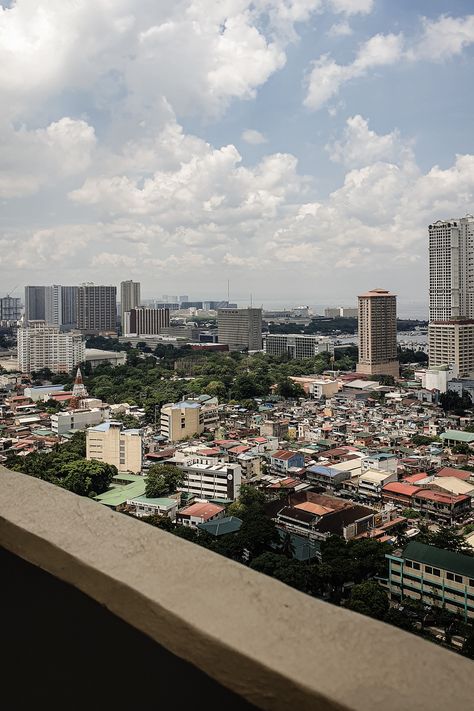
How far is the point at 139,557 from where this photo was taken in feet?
1.11

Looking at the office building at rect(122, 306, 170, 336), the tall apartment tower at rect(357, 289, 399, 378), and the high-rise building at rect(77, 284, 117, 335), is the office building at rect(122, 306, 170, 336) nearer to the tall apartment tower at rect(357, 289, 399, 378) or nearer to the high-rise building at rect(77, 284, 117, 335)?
the high-rise building at rect(77, 284, 117, 335)

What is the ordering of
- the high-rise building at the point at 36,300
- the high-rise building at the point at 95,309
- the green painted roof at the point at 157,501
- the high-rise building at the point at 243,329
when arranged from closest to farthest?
the green painted roof at the point at 157,501
the high-rise building at the point at 243,329
the high-rise building at the point at 95,309
the high-rise building at the point at 36,300

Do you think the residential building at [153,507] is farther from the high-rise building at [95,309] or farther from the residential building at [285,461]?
the high-rise building at [95,309]

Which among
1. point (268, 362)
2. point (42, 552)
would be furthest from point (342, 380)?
point (42, 552)

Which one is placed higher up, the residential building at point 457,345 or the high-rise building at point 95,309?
the high-rise building at point 95,309

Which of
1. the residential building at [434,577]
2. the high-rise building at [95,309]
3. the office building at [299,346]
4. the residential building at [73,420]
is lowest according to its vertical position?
the residential building at [434,577]

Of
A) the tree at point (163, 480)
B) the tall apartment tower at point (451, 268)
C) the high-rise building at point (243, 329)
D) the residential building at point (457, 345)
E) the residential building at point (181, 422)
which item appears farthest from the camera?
the high-rise building at point (243, 329)

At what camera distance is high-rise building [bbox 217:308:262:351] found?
885 inches

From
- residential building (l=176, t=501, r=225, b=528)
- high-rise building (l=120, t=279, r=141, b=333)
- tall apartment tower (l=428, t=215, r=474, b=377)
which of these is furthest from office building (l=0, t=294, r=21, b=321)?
residential building (l=176, t=501, r=225, b=528)

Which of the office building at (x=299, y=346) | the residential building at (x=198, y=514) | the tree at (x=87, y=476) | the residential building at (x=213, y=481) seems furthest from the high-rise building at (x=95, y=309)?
the residential building at (x=198, y=514)

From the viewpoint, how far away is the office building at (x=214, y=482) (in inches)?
236

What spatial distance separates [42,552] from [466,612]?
390 centimetres

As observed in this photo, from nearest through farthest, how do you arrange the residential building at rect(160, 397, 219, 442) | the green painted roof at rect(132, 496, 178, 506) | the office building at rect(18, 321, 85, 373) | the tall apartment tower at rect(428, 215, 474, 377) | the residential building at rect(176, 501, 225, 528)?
1. the residential building at rect(176, 501, 225, 528)
2. the green painted roof at rect(132, 496, 178, 506)
3. the residential building at rect(160, 397, 219, 442)
4. the office building at rect(18, 321, 85, 373)
5. the tall apartment tower at rect(428, 215, 474, 377)

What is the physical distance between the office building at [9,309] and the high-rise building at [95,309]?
781cm
